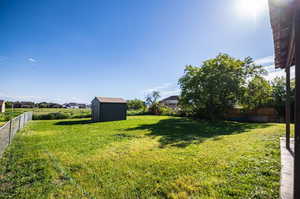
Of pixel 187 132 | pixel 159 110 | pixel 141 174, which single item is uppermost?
pixel 159 110

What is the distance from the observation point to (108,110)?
51.0 ft

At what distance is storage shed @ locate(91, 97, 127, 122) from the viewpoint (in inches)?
595

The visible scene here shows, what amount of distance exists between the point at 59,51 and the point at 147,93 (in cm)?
2387

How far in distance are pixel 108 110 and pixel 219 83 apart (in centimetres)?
1184

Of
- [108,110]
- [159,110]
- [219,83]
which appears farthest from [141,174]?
[159,110]

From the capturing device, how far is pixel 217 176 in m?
2.71

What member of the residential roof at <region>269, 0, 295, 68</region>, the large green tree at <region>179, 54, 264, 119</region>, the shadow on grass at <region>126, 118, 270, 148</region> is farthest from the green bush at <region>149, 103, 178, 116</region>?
the residential roof at <region>269, 0, 295, 68</region>

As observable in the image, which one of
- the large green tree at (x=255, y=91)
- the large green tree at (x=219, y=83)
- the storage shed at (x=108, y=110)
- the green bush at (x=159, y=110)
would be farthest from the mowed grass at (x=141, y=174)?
the green bush at (x=159, y=110)

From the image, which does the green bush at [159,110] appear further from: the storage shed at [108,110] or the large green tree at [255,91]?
the large green tree at [255,91]

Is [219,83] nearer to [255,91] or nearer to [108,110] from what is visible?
[255,91]

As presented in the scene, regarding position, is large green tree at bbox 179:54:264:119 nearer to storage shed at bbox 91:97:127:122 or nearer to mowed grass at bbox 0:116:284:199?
storage shed at bbox 91:97:127:122

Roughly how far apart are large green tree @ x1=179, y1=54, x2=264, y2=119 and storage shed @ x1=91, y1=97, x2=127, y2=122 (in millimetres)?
7692

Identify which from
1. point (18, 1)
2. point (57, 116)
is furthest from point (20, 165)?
point (57, 116)

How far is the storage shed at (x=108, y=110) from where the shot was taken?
15.1 metres
